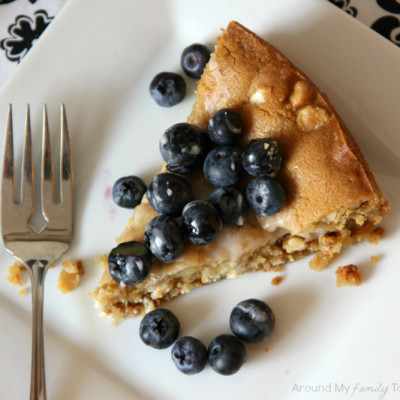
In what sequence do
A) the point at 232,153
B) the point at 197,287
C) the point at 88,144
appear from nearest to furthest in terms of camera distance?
the point at 232,153 < the point at 197,287 < the point at 88,144

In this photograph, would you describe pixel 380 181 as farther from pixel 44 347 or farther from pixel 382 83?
pixel 44 347

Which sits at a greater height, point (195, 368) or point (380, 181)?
point (380, 181)

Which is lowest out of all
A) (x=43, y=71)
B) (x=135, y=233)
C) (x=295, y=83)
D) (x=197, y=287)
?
(x=197, y=287)

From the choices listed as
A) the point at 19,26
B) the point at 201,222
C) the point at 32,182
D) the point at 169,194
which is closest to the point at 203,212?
the point at 201,222

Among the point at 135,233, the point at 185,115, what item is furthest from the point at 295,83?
the point at 135,233

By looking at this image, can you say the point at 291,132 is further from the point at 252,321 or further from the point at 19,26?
the point at 19,26

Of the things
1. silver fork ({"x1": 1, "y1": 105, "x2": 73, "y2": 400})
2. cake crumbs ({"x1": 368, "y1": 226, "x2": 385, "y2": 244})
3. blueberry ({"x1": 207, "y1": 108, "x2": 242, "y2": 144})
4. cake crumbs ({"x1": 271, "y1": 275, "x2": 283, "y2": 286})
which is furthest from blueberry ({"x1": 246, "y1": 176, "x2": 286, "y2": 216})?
silver fork ({"x1": 1, "y1": 105, "x2": 73, "y2": 400})

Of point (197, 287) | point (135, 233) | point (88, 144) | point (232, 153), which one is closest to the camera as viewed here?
point (232, 153)
